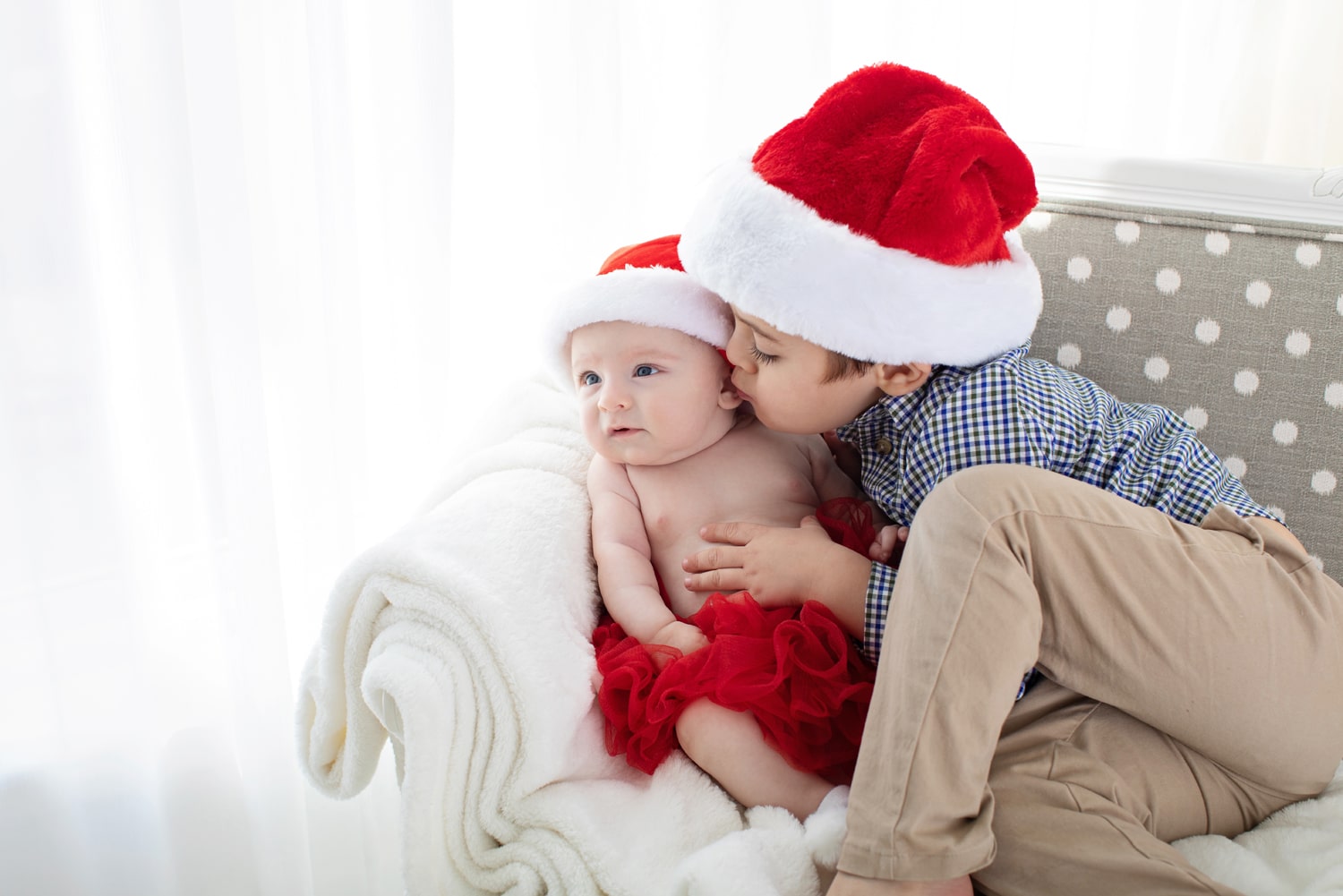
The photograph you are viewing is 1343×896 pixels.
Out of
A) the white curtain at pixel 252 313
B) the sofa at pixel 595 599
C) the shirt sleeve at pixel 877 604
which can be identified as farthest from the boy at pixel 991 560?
the white curtain at pixel 252 313

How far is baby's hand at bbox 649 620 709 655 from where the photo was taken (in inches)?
40.2

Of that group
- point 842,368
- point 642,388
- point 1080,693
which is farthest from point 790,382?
point 1080,693

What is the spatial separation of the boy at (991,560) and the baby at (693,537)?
5 cm

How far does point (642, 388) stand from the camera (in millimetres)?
1118

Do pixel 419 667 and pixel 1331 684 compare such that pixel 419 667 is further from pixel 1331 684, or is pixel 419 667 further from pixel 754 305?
pixel 1331 684

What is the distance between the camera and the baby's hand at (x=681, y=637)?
1021mm

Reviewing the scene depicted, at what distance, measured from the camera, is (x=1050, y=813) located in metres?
0.84

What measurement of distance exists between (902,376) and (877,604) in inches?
9.0

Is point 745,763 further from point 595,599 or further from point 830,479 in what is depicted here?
point 830,479

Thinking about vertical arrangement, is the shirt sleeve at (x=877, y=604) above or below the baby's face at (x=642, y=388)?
below

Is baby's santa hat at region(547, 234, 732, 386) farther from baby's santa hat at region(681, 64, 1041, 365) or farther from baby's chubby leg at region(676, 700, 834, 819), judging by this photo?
baby's chubby leg at region(676, 700, 834, 819)

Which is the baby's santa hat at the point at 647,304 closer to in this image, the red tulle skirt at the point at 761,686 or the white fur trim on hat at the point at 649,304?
the white fur trim on hat at the point at 649,304

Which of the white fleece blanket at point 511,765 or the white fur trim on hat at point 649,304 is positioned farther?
the white fur trim on hat at point 649,304

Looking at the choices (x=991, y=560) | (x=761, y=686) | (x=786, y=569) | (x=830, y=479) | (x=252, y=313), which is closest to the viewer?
(x=991, y=560)
